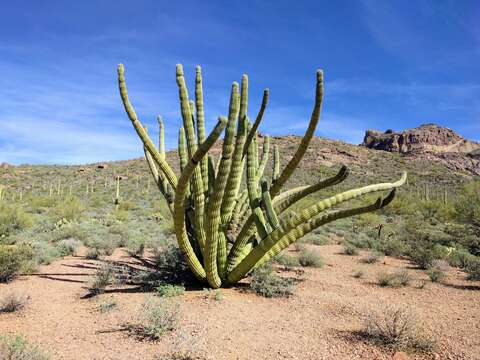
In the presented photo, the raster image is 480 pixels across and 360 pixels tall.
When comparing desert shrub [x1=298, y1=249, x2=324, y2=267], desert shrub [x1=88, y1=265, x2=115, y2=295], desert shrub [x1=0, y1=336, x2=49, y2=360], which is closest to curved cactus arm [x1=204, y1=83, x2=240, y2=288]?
desert shrub [x1=88, y1=265, x2=115, y2=295]

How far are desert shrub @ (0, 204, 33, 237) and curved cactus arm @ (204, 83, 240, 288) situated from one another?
27.9ft

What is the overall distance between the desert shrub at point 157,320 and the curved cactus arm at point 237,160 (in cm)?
190

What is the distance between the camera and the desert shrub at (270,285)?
683 centimetres

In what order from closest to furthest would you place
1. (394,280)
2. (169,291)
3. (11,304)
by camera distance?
(11,304) → (169,291) → (394,280)

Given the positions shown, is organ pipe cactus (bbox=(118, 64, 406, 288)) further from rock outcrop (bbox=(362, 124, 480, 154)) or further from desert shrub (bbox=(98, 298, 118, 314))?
rock outcrop (bbox=(362, 124, 480, 154))

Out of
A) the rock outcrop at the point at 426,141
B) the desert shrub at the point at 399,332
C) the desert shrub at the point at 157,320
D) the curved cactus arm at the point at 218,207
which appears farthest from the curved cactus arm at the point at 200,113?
the rock outcrop at the point at 426,141

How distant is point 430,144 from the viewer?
81.7m

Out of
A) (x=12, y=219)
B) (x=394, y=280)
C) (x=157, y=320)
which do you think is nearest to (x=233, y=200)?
(x=157, y=320)

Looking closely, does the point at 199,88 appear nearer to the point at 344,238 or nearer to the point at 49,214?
the point at 344,238

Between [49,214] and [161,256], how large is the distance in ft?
40.3

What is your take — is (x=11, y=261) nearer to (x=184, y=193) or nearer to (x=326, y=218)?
(x=184, y=193)

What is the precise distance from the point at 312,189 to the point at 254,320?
2.38m

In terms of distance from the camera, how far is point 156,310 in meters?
5.06

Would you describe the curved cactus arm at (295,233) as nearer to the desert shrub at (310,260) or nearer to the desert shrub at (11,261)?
the desert shrub at (310,260)
